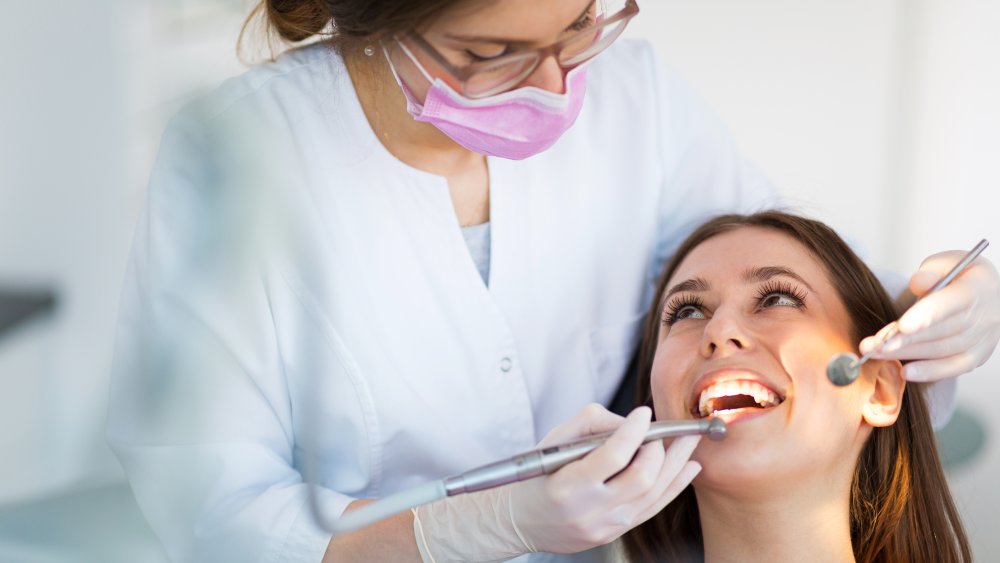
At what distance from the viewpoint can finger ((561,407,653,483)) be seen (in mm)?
1279

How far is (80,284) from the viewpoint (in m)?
1.19

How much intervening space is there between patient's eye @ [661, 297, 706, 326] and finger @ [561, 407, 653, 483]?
0.41 metres

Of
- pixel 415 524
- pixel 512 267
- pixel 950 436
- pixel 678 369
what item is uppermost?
pixel 512 267

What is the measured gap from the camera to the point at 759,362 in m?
1.50

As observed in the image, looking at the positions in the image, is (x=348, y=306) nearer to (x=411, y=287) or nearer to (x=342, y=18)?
(x=411, y=287)

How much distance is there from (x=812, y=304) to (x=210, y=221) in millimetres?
954

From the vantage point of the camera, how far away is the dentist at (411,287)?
1314mm

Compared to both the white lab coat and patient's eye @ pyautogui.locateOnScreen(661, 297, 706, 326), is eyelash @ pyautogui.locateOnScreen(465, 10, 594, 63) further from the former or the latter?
patient's eye @ pyautogui.locateOnScreen(661, 297, 706, 326)

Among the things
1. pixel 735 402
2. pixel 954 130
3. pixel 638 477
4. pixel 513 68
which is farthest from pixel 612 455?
pixel 954 130

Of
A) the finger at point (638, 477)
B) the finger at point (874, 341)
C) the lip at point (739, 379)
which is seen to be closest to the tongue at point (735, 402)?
the lip at point (739, 379)

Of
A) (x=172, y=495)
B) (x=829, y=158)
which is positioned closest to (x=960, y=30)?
(x=829, y=158)

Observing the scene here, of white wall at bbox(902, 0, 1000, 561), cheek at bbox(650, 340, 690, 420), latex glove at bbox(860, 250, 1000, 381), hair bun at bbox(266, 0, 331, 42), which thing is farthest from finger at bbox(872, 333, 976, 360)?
hair bun at bbox(266, 0, 331, 42)

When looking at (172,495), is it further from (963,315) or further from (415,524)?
(963,315)

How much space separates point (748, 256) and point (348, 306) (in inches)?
26.4
